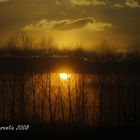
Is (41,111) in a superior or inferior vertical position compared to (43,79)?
inferior

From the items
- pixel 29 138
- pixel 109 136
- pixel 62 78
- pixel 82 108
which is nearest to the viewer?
pixel 29 138

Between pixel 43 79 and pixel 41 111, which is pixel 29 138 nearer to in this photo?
pixel 41 111

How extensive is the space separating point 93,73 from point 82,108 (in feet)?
48.1

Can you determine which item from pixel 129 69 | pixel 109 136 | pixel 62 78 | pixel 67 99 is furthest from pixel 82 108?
pixel 109 136

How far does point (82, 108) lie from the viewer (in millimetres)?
66625

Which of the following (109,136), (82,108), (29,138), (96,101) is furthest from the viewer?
(96,101)

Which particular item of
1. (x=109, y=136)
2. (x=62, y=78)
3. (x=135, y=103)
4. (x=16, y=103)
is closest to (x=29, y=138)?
(x=109, y=136)

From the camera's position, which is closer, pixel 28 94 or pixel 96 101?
pixel 28 94

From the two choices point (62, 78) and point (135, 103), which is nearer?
point (135, 103)

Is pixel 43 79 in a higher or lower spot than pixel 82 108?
higher

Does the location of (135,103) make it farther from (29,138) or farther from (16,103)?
(29,138)

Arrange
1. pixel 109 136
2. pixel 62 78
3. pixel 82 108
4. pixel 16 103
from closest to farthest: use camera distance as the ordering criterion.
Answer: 1. pixel 109 136
2. pixel 16 103
3. pixel 82 108
4. pixel 62 78

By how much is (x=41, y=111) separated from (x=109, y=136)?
33.4 m

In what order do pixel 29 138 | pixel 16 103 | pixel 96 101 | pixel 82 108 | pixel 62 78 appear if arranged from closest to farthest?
pixel 29 138
pixel 16 103
pixel 82 108
pixel 96 101
pixel 62 78
